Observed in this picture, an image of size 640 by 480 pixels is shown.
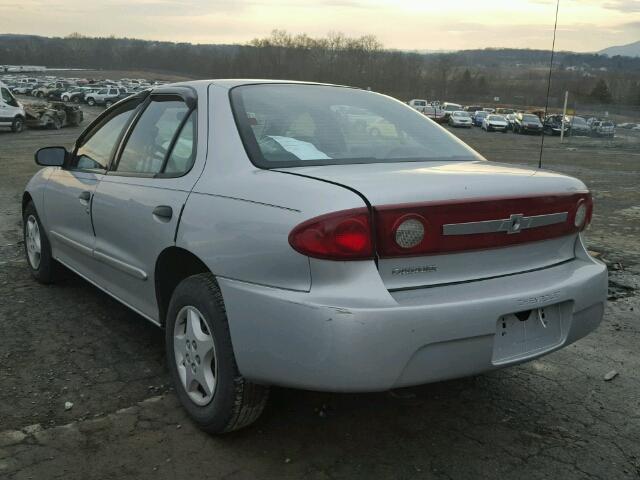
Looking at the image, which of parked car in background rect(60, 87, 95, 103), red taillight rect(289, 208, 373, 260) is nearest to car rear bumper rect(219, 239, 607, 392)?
red taillight rect(289, 208, 373, 260)

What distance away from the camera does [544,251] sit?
2.64m

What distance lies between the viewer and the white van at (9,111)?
76.2ft

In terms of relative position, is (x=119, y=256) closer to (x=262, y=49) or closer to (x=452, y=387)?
(x=452, y=387)

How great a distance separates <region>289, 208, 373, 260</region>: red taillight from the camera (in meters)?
2.13

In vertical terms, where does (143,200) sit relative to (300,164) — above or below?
below

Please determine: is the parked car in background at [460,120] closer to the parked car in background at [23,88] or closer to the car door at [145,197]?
the car door at [145,197]

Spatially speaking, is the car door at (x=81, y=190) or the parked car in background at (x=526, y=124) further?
the parked car in background at (x=526, y=124)

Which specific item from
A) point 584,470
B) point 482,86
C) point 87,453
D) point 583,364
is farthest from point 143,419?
point 482,86

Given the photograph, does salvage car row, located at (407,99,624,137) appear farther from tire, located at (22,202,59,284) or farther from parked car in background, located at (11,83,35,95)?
parked car in background, located at (11,83,35,95)

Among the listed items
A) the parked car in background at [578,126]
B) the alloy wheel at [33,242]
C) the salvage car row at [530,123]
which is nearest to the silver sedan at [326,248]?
the alloy wheel at [33,242]

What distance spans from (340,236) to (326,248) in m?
0.07

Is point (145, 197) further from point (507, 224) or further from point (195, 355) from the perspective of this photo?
point (507, 224)

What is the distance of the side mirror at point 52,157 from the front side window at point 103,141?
0.09 metres

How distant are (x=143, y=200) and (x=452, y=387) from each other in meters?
1.89
